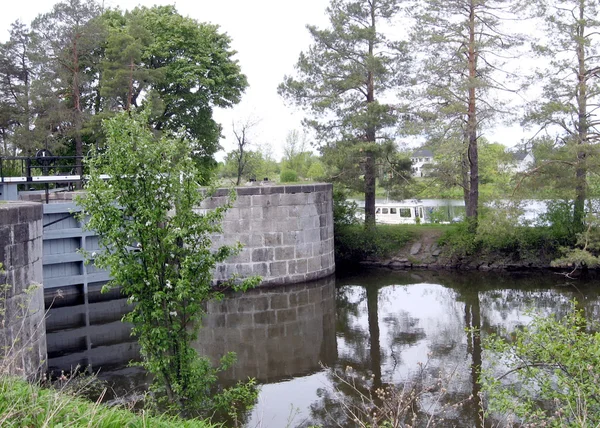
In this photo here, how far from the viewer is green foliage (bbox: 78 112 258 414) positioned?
6922mm

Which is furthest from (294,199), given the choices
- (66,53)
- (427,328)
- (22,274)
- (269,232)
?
(66,53)

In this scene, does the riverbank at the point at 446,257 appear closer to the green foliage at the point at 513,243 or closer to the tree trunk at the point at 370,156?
the green foliage at the point at 513,243

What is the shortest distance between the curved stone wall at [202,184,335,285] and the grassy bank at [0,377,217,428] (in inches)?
527

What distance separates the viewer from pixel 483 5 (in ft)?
67.1

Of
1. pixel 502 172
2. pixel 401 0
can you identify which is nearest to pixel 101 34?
pixel 401 0

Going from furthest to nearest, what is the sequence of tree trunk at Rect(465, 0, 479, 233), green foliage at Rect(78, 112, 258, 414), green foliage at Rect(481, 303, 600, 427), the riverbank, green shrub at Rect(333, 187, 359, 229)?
green shrub at Rect(333, 187, 359, 229)
the riverbank
tree trunk at Rect(465, 0, 479, 233)
green foliage at Rect(78, 112, 258, 414)
green foliage at Rect(481, 303, 600, 427)

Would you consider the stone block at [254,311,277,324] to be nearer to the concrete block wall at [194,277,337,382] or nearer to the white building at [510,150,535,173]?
the concrete block wall at [194,277,337,382]

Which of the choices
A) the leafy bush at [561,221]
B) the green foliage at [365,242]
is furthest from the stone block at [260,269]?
the leafy bush at [561,221]

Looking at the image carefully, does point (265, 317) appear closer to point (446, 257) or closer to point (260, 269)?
point (260, 269)

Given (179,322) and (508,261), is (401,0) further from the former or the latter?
(179,322)

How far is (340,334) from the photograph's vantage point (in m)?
14.2

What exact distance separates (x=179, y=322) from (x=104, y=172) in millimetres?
1854

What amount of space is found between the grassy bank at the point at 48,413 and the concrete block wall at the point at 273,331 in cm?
681


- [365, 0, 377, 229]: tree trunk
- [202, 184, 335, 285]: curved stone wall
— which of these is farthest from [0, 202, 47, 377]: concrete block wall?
[365, 0, 377, 229]: tree trunk
